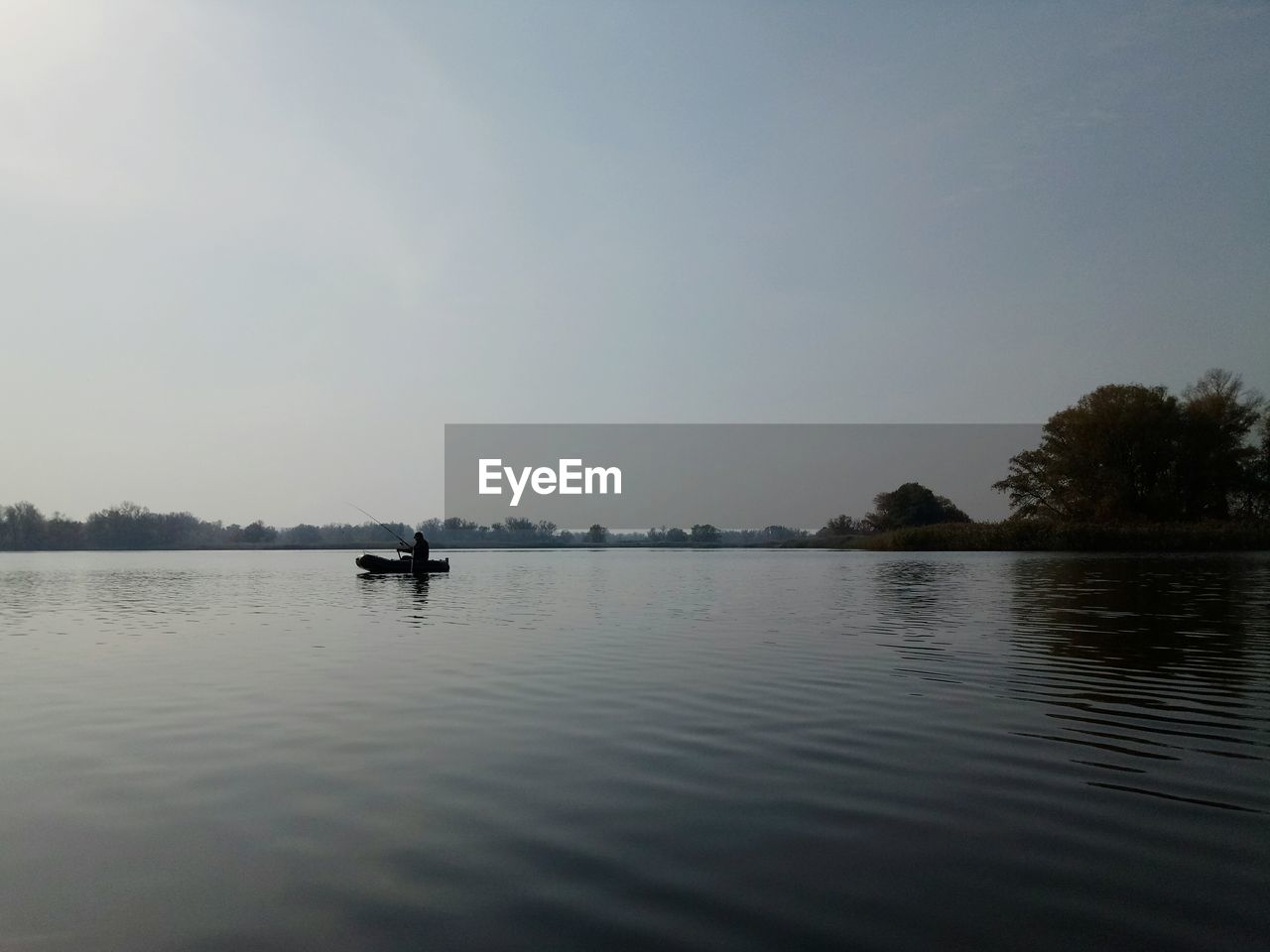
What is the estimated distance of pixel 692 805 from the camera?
19.0ft

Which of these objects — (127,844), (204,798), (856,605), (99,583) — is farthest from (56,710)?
(99,583)

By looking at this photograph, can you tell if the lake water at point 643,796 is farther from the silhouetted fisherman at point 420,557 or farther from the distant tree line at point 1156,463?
the distant tree line at point 1156,463

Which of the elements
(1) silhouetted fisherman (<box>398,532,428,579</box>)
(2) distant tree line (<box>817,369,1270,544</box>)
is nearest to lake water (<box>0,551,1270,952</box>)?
(1) silhouetted fisherman (<box>398,532,428,579</box>)

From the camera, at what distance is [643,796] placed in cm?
603

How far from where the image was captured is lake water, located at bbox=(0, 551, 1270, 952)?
4012mm

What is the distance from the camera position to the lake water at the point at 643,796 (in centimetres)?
401

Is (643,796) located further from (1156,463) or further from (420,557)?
(1156,463)

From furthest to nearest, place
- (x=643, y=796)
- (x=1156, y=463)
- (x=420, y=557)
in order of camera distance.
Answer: (x=1156, y=463), (x=420, y=557), (x=643, y=796)

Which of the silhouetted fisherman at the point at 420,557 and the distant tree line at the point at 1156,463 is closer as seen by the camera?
the silhouetted fisherman at the point at 420,557

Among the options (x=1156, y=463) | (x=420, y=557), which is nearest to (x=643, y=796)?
(x=420, y=557)

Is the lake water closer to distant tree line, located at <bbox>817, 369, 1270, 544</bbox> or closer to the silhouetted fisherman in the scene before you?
the silhouetted fisherman

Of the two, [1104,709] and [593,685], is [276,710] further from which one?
[1104,709]

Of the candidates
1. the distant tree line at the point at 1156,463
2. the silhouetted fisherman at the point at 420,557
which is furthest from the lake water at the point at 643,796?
the distant tree line at the point at 1156,463

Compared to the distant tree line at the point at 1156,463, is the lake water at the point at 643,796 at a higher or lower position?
lower
